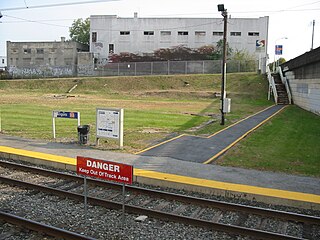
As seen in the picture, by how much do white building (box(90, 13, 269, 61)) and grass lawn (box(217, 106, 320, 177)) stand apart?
52.8 m

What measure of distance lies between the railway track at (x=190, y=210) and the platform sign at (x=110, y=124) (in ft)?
14.9

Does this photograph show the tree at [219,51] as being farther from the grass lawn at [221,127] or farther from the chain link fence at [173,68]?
the grass lawn at [221,127]

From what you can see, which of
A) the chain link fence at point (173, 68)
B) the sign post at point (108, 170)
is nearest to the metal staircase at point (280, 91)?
the chain link fence at point (173, 68)

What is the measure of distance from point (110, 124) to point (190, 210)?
766 cm

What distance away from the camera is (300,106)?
34.7 m

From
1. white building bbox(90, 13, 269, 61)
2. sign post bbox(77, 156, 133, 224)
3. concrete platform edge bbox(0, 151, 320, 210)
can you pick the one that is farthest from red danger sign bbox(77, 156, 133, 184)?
white building bbox(90, 13, 269, 61)

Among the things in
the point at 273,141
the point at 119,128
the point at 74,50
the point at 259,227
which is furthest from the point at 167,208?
the point at 74,50

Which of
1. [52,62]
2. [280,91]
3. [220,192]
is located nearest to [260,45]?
[280,91]

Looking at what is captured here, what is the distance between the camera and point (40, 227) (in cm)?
724

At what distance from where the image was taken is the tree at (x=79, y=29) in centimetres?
10011

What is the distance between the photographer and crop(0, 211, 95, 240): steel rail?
6.77 metres

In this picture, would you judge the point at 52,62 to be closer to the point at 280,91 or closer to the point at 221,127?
the point at 280,91

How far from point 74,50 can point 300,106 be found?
53330mm

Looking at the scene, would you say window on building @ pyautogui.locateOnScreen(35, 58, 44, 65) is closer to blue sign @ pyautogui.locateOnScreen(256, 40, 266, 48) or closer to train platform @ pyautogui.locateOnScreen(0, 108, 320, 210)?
blue sign @ pyautogui.locateOnScreen(256, 40, 266, 48)
